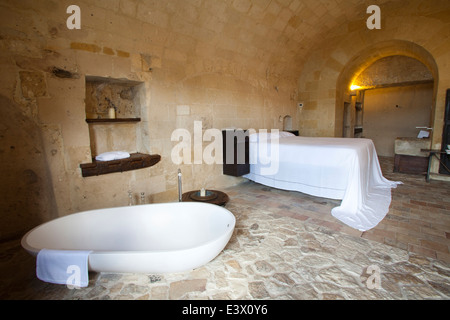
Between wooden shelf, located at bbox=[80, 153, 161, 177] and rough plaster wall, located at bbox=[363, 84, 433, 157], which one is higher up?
rough plaster wall, located at bbox=[363, 84, 433, 157]

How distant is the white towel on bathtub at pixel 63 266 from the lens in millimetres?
1534

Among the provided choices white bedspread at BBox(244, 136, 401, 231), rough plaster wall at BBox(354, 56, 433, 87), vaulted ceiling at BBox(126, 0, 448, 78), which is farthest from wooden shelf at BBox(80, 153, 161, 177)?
rough plaster wall at BBox(354, 56, 433, 87)

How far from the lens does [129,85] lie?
10.5 feet

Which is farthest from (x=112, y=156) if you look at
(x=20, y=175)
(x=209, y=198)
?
(x=209, y=198)

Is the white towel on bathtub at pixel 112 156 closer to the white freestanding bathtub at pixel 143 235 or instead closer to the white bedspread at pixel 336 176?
the white freestanding bathtub at pixel 143 235

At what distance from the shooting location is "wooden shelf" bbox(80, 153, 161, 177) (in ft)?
8.62

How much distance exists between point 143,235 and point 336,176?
2536 millimetres

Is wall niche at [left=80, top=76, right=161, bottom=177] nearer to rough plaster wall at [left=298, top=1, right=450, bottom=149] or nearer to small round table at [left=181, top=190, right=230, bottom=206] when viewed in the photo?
small round table at [left=181, top=190, right=230, bottom=206]

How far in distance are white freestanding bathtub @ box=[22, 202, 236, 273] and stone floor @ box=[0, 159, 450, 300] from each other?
16cm

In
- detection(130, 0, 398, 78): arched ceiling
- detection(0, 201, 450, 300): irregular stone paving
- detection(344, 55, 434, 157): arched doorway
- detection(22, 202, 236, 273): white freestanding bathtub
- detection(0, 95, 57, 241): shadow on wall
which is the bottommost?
detection(0, 201, 450, 300): irregular stone paving

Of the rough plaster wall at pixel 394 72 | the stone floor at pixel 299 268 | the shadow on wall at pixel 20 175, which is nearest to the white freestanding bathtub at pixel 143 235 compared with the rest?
the stone floor at pixel 299 268

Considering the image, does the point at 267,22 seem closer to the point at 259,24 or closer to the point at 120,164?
the point at 259,24

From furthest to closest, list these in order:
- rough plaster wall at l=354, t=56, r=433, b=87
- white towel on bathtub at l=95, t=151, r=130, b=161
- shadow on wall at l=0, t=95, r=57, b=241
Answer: rough plaster wall at l=354, t=56, r=433, b=87 → white towel on bathtub at l=95, t=151, r=130, b=161 → shadow on wall at l=0, t=95, r=57, b=241

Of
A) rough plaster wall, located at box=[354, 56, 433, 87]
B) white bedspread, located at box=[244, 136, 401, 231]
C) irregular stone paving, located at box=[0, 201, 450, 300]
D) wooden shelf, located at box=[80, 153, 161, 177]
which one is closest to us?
irregular stone paving, located at box=[0, 201, 450, 300]
